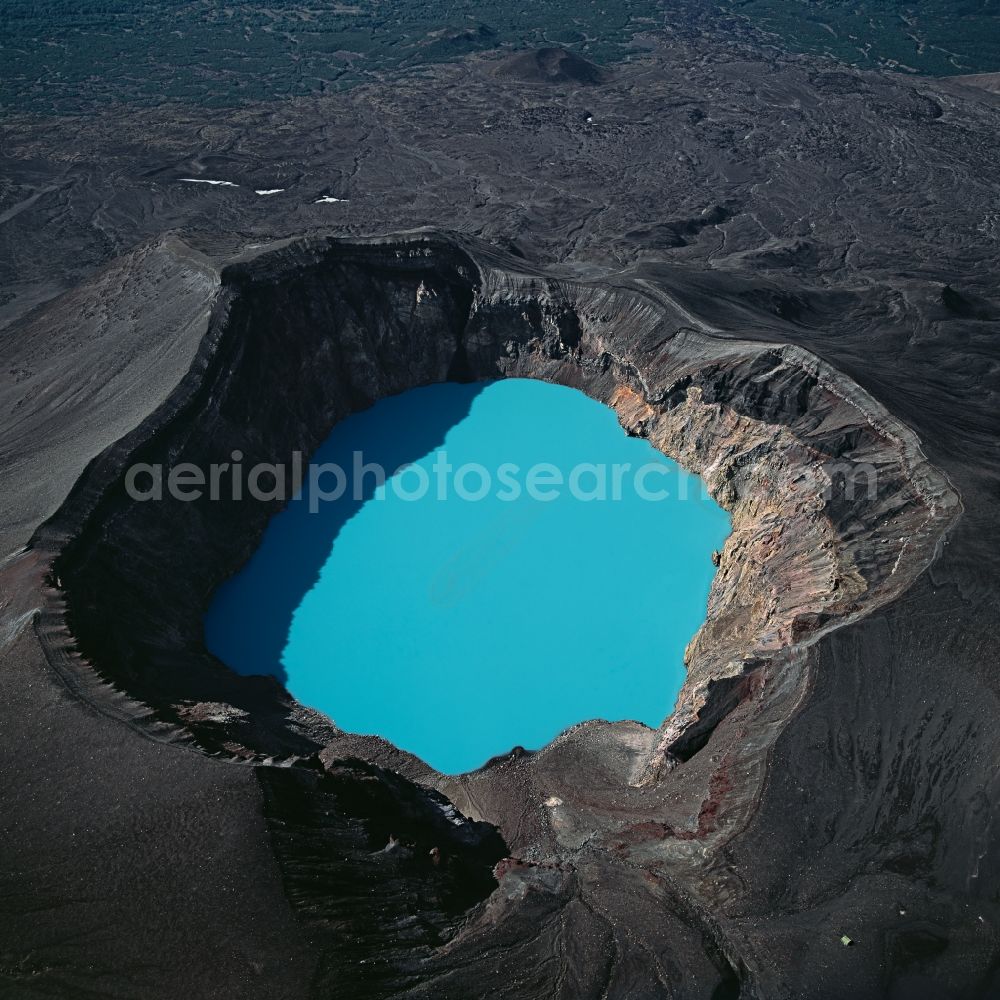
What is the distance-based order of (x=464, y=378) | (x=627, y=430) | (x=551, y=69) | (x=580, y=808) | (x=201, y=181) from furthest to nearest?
(x=551, y=69) < (x=201, y=181) < (x=464, y=378) < (x=627, y=430) < (x=580, y=808)

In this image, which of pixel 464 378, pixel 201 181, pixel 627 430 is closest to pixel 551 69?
pixel 201 181

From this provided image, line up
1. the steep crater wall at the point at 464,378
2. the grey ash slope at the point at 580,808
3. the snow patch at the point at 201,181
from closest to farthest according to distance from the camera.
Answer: the grey ash slope at the point at 580,808
the steep crater wall at the point at 464,378
the snow patch at the point at 201,181

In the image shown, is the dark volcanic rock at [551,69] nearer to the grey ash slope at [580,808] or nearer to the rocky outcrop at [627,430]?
the grey ash slope at [580,808]

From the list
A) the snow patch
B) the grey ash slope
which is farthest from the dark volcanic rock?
the grey ash slope

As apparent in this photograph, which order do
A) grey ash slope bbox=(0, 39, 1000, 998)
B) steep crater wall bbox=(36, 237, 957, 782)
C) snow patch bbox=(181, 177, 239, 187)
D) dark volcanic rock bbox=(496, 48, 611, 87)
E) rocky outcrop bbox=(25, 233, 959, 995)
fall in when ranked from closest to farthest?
grey ash slope bbox=(0, 39, 1000, 998), rocky outcrop bbox=(25, 233, 959, 995), steep crater wall bbox=(36, 237, 957, 782), snow patch bbox=(181, 177, 239, 187), dark volcanic rock bbox=(496, 48, 611, 87)

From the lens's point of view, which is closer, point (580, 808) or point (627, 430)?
point (580, 808)

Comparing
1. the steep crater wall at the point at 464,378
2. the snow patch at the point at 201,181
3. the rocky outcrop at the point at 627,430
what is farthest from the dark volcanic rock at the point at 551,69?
the steep crater wall at the point at 464,378

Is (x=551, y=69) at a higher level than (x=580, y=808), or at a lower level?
higher

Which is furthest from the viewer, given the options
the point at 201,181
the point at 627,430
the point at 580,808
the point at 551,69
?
the point at 551,69

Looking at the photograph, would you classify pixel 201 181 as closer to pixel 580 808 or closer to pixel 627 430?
pixel 627 430

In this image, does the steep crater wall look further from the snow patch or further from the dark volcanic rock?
the dark volcanic rock

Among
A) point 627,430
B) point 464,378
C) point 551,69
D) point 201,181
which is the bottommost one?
point 201,181

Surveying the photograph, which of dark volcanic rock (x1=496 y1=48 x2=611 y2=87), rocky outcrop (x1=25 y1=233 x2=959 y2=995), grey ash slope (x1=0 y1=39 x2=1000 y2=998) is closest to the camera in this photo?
grey ash slope (x1=0 y1=39 x2=1000 y2=998)
